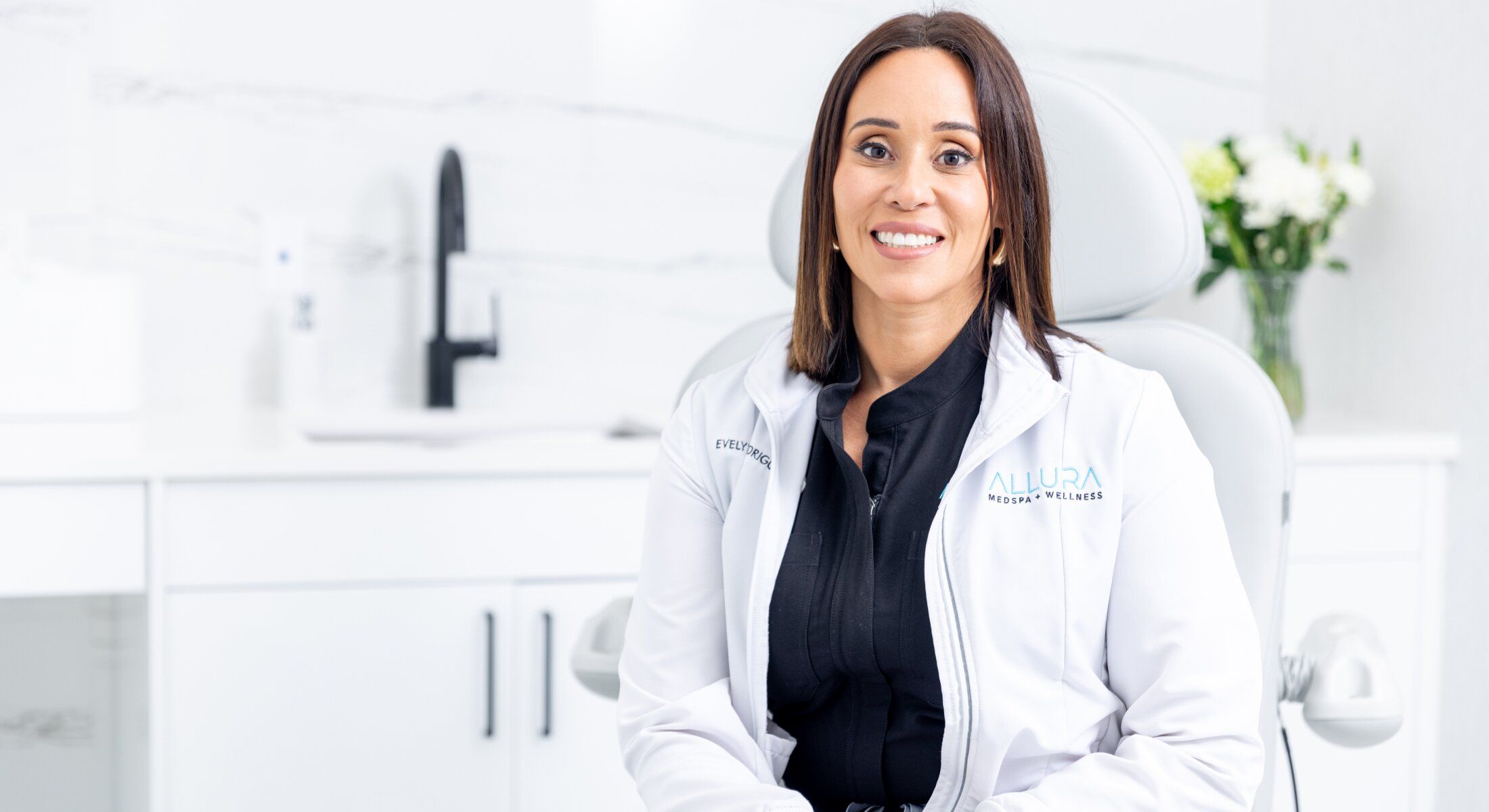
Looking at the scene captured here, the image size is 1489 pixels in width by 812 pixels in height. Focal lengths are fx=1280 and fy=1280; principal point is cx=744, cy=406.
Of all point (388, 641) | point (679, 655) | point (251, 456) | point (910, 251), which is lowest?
point (388, 641)

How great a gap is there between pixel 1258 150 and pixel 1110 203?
40.0 inches

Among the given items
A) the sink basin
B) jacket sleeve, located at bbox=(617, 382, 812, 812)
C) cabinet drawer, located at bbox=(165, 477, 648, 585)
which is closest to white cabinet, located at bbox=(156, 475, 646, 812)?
cabinet drawer, located at bbox=(165, 477, 648, 585)

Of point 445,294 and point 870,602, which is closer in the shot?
point 870,602

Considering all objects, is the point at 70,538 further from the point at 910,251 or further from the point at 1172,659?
the point at 1172,659

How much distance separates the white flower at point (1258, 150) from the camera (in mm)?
1985

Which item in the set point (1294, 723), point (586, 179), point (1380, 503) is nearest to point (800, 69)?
point (586, 179)

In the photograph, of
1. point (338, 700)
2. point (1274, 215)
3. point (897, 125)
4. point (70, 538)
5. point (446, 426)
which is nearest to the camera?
point (897, 125)

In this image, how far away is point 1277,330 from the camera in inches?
78.5

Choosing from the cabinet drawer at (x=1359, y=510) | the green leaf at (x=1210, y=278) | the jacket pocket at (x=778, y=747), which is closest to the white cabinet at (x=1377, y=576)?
the cabinet drawer at (x=1359, y=510)

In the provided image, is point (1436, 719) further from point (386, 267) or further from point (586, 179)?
point (386, 267)

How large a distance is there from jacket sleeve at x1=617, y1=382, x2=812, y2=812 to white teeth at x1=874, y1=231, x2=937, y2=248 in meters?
0.24

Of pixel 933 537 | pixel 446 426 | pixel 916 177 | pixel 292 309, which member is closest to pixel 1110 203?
pixel 916 177

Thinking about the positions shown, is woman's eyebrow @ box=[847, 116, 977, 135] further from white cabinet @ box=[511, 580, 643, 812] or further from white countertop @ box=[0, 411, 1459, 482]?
white cabinet @ box=[511, 580, 643, 812]

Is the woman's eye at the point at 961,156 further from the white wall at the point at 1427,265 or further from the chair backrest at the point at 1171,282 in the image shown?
the white wall at the point at 1427,265
